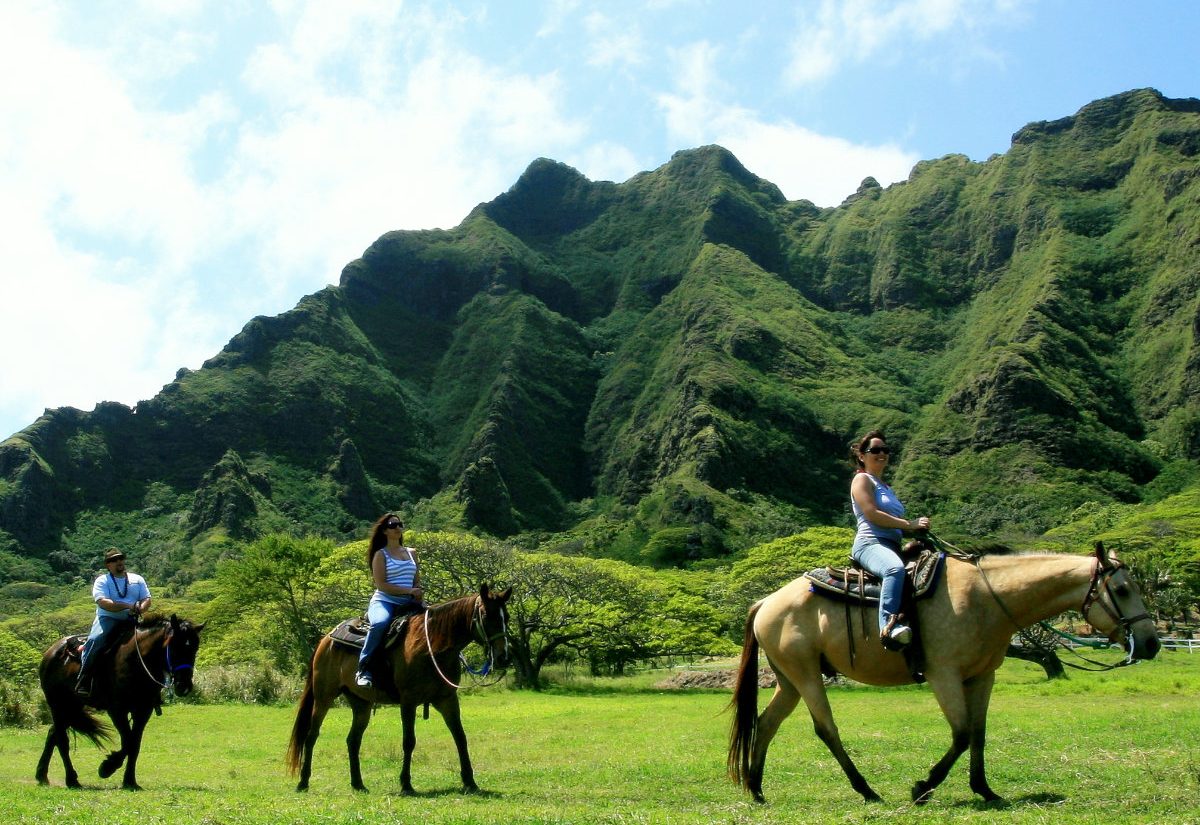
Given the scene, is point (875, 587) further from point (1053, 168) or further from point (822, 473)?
point (1053, 168)

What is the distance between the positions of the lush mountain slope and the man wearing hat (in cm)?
8394

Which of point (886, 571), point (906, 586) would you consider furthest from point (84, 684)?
point (906, 586)

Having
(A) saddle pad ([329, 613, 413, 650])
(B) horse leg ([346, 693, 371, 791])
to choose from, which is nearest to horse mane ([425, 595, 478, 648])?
(A) saddle pad ([329, 613, 413, 650])

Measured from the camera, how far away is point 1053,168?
584 feet

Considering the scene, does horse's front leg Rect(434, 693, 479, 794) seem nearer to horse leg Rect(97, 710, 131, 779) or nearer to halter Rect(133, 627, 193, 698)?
halter Rect(133, 627, 193, 698)

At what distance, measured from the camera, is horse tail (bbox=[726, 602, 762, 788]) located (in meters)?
9.75

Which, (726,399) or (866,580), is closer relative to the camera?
(866,580)

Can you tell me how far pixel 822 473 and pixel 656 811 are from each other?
13875 cm

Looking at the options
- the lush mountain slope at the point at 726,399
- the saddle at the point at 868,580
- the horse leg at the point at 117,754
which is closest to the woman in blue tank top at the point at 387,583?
the horse leg at the point at 117,754

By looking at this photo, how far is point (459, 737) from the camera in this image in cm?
1081

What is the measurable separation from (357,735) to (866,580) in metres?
6.19

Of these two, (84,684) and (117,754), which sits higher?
(84,684)

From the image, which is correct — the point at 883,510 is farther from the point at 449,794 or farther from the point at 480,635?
the point at 449,794

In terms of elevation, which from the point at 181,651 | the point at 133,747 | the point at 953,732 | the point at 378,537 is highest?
the point at 378,537
